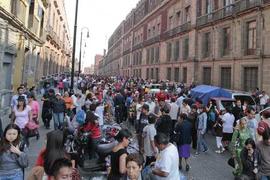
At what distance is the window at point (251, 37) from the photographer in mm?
20531

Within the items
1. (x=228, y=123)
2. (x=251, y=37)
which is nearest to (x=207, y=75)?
(x=251, y=37)

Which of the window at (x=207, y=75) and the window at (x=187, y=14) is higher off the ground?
the window at (x=187, y=14)

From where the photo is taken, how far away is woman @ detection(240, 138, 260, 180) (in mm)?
5289

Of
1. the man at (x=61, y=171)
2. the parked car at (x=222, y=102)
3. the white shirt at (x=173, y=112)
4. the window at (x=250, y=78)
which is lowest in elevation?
the man at (x=61, y=171)

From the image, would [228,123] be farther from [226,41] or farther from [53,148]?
[226,41]

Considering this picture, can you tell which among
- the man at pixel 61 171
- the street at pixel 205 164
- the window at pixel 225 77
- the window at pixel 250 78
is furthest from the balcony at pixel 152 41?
the man at pixel 61 171

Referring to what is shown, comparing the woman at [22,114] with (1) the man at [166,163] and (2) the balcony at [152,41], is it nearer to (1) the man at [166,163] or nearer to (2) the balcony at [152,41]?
(1) the man at [166,163]

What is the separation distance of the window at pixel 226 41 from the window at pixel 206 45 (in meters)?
2.25

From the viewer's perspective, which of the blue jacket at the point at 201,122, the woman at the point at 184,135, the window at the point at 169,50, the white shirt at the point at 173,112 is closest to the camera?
the woman at the point at 184,135

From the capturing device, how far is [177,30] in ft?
109

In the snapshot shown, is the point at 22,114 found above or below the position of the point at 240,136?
above

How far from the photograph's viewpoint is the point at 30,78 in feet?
68.0

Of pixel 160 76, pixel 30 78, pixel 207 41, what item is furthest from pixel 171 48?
pixel 30 78

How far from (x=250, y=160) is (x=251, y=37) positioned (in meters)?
17.2
